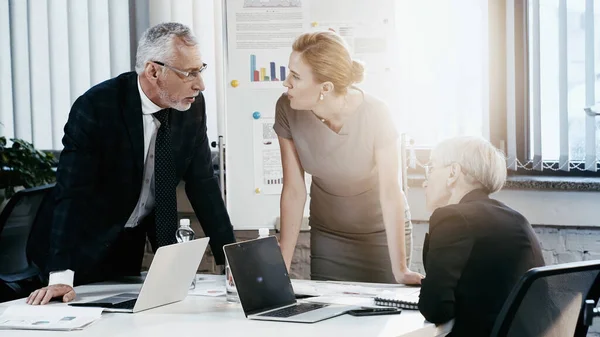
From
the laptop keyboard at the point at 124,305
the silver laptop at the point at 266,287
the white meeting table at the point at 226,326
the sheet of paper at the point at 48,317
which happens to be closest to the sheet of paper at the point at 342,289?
the silver laptop at the point at 266,287

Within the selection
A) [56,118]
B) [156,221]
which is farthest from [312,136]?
[56,118]

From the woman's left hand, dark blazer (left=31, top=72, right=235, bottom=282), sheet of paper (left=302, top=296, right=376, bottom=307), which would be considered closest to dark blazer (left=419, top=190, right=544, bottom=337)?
sheet of paper (left=302, top=296, right=376, bottom=307)

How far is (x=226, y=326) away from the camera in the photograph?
1.85m

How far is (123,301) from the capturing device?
6.95 feet

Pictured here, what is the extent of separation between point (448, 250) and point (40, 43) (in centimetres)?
289

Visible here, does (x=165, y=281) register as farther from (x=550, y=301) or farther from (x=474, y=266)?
(x=550, y=301)

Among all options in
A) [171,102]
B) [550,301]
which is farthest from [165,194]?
[550,301]

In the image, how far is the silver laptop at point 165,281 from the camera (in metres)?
2.00

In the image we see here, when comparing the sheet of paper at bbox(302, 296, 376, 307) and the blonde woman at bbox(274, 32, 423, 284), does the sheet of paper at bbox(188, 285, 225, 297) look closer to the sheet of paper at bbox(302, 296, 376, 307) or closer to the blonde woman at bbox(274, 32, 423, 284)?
the sheet of paper at bbox(302, 296, 376, 307)

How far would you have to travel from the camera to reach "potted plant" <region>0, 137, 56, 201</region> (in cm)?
361

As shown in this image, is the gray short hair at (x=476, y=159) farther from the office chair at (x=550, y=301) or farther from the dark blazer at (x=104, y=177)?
the dark blazer at (x=104, y=177)

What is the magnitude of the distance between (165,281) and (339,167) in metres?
0.88

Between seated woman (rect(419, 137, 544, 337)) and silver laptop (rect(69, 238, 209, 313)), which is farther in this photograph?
silver laptop (rect(69, 238, 209, 313))

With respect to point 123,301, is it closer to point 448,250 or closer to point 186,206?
point 448,250
